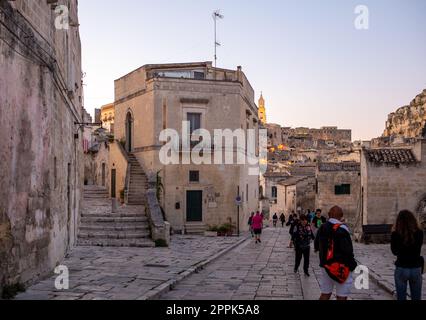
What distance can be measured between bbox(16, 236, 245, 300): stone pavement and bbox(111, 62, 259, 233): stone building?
5666 millimetres

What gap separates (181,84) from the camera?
27.4m

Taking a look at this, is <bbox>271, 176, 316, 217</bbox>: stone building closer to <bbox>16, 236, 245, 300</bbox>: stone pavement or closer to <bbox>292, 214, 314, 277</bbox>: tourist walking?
<bbox>16, 236, 245, 300</bbox>: stone pavement

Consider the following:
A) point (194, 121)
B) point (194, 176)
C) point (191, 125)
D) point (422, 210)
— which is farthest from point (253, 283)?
point (194, 121)

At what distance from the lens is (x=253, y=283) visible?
40.2 feet

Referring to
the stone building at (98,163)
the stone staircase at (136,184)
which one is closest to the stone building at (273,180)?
the stone building at (98,163)

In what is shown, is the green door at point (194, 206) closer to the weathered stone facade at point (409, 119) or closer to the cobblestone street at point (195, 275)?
the cobblestone street at point (195, 275)

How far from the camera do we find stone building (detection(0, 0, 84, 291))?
8711mm

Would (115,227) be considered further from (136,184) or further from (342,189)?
(342,189)

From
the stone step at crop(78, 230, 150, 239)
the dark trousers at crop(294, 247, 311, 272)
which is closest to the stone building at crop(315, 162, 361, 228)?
the stone step at crop(78, 230, 150, 239)

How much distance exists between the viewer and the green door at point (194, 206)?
27.2 m
